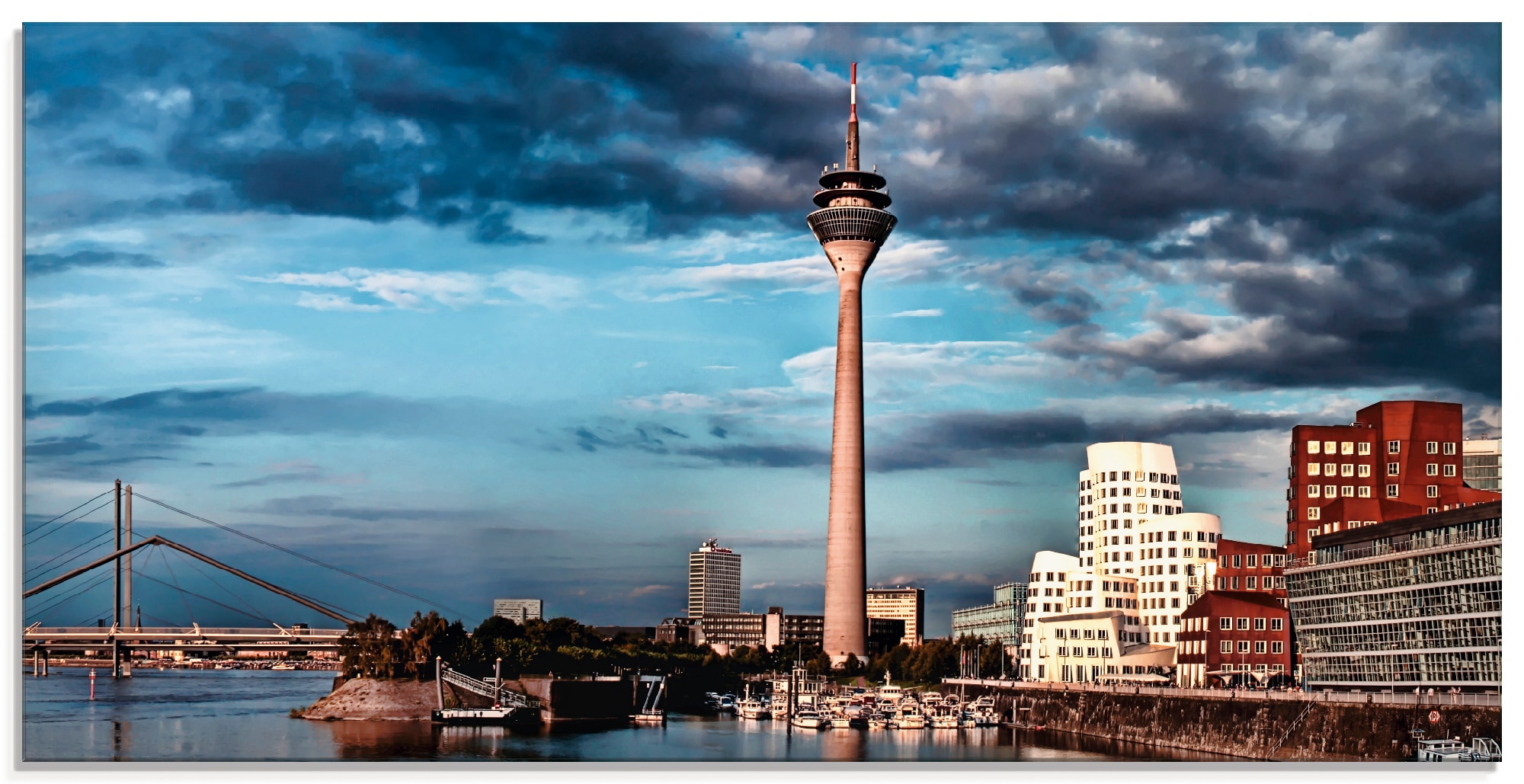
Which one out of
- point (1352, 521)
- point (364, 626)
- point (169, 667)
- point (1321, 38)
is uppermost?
point (1321, 38)

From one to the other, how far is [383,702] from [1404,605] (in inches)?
1883

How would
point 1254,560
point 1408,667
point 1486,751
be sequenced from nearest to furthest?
point 1486,751 → point 1408,667 → point 1254,560

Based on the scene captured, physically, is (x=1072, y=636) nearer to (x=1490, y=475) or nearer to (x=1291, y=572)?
(x=1490, y=475)

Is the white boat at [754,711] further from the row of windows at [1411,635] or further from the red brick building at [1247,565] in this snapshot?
the row of windows at [1411,635]

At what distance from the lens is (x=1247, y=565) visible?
310 ft

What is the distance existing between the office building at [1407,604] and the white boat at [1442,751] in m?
2.44

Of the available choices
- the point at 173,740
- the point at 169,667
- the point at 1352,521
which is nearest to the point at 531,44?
the point at 173,740

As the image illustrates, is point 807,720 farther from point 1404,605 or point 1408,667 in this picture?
point 1408,667

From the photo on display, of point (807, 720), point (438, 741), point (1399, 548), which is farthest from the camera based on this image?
point (807, 720)

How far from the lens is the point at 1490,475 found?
88812mm

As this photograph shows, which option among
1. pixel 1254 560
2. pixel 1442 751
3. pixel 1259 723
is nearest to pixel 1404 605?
pixel 1259 723

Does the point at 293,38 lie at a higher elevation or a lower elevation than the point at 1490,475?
higher

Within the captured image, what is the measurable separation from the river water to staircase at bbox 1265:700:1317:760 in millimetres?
5415

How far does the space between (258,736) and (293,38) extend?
107ft
